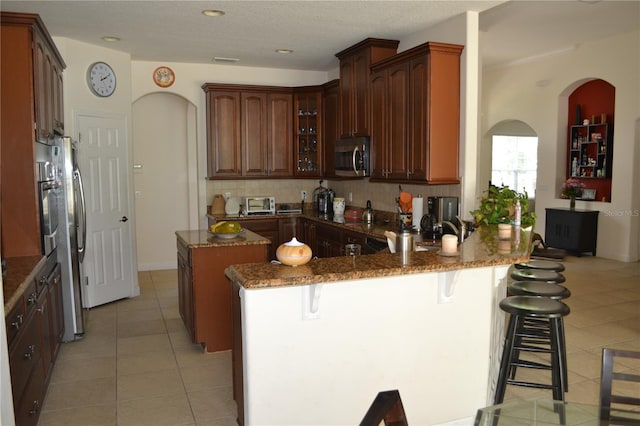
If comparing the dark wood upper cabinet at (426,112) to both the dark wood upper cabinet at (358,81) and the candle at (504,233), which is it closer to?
the dark wood upper cabinet at (358,81)

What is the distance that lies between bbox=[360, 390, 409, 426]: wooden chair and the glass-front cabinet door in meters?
6.10

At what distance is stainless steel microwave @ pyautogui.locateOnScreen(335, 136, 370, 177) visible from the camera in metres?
5.72

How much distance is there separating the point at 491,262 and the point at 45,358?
2.89m

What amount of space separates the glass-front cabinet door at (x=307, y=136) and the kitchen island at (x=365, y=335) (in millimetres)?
4130

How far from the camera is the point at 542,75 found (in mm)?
9047

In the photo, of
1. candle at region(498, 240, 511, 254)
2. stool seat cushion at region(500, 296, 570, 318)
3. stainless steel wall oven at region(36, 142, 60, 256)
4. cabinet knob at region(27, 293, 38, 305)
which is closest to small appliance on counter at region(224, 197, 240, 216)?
stainless steel wall oven at region(36, 142, 60, 256)

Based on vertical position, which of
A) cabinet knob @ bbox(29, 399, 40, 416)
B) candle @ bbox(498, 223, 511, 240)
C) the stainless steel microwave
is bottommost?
cabinet knob @ bbox(29, 399, 40, 416)

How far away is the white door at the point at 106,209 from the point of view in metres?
5.76

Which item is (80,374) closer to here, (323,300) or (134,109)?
(323,300)

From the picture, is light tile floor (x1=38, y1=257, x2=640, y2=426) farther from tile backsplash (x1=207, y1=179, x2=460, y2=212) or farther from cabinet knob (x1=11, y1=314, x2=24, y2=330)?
tile backsplash (x1=207, y1=179, x2=460, y2=212)

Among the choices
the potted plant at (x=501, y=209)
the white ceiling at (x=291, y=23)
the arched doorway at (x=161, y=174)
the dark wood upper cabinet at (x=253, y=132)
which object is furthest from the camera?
the arched doorway at (x=161, y=174)

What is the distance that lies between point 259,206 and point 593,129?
18.3 ft

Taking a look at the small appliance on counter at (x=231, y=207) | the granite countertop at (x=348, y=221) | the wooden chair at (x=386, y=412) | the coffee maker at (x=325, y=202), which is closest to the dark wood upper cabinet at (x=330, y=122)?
the coffee maker at (x=325, y=202)

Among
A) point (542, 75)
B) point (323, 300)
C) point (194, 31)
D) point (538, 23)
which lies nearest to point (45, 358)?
point (323, 300)
